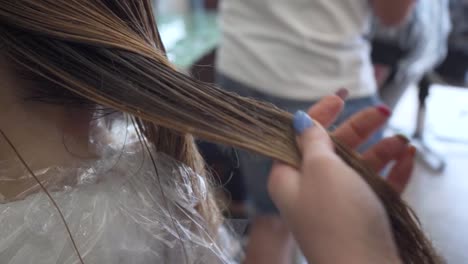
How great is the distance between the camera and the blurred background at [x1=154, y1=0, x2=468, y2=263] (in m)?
1.46

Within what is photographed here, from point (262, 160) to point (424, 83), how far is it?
4.62 feet

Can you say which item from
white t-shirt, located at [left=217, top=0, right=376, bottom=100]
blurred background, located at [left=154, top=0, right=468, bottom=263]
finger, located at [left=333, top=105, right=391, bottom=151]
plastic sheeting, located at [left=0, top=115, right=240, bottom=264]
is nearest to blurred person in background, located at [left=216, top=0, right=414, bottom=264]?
white t-shirt, located at [left=217, top=0, right=376, bottom=100]

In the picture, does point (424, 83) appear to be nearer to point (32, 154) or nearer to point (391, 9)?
point (391, 9)

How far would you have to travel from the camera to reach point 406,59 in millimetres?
1574

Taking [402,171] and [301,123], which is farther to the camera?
[402,171]

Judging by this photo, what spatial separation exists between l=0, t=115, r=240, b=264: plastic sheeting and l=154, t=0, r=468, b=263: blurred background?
0.49m

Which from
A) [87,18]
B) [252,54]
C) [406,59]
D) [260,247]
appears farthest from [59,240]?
[406,59]

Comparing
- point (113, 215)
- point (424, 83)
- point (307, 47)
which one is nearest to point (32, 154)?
point (113, 215)

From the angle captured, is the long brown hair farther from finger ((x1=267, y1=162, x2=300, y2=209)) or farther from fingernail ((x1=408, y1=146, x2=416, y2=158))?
fingernail ((x1=408, y1=146, x2=416, y2=158))

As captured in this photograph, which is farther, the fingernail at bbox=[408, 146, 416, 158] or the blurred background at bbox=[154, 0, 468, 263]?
the blurred background at bbox=[154, 0, 468, 263]

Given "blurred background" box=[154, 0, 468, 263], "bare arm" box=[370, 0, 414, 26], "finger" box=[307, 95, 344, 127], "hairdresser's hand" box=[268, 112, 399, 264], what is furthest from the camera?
"blurred background" box=[154, 0, 468, 263]

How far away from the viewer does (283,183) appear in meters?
0.46

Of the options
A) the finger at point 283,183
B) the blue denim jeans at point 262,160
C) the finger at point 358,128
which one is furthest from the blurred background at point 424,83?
the finger at point 283,183

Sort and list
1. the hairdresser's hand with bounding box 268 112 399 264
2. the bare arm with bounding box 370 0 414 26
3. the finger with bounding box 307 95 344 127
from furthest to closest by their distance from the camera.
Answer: the bare arm with bounding box 370 0 414 26 → the finger with bounding box 307 95 344 127 → the hairdresser's hand with bounding box 268 112 399 264
